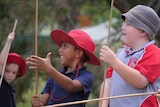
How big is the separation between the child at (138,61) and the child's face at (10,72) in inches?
38.7

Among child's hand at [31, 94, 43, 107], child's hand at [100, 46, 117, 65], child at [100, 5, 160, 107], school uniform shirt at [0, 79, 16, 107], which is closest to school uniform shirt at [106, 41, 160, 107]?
child at [100, 5, 160, 107]

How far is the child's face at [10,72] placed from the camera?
4570 mm

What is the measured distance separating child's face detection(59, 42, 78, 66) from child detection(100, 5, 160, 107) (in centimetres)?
41

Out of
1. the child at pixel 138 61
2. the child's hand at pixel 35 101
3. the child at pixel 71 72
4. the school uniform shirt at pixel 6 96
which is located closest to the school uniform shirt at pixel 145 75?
the child at pixel 138 61

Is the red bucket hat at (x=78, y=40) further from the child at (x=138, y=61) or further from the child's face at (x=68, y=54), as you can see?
the child at (x=138, y=61)

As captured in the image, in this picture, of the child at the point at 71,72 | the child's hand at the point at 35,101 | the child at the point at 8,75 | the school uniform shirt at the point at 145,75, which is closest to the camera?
the school uniform shirt at the point at 145,75

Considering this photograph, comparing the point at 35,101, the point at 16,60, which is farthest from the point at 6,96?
the point at 35,101

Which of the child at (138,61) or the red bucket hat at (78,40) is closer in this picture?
the child at (138,61)

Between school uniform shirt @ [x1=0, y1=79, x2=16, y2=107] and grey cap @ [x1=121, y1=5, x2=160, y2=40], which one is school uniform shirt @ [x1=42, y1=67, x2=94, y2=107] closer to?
school uniform shirt @ [x1=0, y1=79, x2=16, y2=107]

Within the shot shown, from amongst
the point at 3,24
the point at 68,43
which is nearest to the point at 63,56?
the point at 68,43

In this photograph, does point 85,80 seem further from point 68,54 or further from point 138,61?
point 138,61

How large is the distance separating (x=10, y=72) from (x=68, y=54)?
62 cm

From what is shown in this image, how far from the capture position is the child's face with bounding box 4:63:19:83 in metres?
4.57

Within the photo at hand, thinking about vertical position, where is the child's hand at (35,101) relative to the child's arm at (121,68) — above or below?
below
